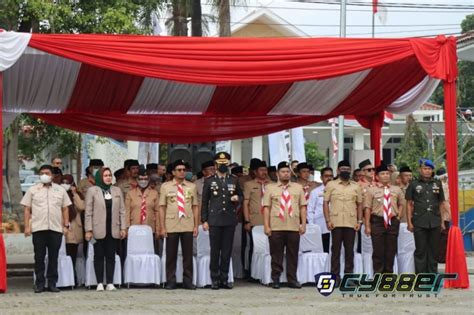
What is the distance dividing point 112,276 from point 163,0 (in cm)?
979

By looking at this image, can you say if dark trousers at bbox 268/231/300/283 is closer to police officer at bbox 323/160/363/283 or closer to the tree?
police officer at bbox 323/160/363/283

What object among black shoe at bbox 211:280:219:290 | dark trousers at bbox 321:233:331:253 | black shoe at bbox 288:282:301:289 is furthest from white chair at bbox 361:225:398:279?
black shoe at bbox 211:280:219:290

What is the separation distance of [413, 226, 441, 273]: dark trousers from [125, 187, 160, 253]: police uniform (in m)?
3.88

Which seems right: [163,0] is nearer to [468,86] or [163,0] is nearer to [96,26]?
[96,26]

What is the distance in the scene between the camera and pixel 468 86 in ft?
198

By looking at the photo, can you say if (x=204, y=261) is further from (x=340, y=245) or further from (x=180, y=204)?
(x=340, y=245)

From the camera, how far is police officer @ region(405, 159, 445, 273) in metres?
14.1

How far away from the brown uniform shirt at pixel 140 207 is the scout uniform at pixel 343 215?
2529mm

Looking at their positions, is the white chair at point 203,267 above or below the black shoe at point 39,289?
above

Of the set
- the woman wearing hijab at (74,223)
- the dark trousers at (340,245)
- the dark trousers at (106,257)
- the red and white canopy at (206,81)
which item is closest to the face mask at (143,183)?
the woman wearing hijab at (74,223)

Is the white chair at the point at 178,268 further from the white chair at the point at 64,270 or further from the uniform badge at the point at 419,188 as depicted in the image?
the uniform badge at the point at 419,188

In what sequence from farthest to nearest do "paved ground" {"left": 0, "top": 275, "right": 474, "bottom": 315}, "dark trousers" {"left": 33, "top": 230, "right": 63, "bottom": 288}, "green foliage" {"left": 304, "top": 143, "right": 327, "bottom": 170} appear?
1. "green foliage" {"left": 304, "top": 143, "right": 327, "bottom": 170}
2. "dark trousers" {"left": 33, "top": 230, "right": 63, "bottom": 288}
3. "paved ground" {"left": 0, "top": 275, "right": 474, "bottom": 315}

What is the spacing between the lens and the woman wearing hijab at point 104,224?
43.9ft

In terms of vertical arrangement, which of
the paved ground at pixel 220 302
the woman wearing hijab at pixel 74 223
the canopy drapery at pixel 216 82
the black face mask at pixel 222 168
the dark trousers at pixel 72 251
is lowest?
the paved ground at pixel 220 302
